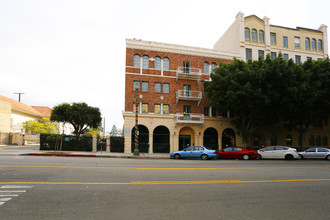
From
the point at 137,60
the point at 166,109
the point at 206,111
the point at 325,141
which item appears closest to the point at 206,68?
the point at 206,111

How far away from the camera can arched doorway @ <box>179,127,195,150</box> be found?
2883 cm

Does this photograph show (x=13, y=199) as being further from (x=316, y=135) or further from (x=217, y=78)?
(x=316, y=135)

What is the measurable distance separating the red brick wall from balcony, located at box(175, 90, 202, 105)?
59cm

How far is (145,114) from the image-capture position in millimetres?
27109

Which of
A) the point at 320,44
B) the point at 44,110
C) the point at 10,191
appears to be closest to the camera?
the point at 10,191

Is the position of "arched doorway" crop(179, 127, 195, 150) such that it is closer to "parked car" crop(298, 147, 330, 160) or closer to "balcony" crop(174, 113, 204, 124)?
"balcony" crop(174, 113, 204, 124)

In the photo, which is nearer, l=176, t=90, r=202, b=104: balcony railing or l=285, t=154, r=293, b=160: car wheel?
l=285, t=154, r=293, b=160: car wheel

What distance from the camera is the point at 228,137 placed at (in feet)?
97.9

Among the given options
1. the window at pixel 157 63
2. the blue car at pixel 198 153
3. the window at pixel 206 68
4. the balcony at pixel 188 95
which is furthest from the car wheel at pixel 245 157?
the window at pixel 157 63

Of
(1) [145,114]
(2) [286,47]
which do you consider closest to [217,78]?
(1) [145,114]

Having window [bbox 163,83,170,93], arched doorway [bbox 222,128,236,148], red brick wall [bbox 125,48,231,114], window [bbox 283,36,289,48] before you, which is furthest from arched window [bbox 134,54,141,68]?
window [bbox 283,36,289,48]

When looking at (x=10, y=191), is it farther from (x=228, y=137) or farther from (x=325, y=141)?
(x=325, y=141)

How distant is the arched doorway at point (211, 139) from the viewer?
2912 cm

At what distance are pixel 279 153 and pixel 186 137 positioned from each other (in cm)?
1155
